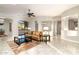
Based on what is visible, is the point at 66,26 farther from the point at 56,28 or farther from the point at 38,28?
the point at 38,28

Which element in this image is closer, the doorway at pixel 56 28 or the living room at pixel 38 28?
the living room at pixel 38 28

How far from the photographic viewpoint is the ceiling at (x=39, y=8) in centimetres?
461

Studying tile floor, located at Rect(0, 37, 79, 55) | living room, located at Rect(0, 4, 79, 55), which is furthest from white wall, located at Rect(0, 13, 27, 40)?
tile floor, located at Rect(0, 37, 79, 55)

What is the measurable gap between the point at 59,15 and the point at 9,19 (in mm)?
1652

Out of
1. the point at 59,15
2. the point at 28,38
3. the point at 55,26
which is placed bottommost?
the point at 28,38

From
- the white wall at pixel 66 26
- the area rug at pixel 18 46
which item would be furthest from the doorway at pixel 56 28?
the area rug at pixel 18 46

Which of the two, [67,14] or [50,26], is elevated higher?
[67,14]

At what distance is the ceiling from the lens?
4605 millimetres

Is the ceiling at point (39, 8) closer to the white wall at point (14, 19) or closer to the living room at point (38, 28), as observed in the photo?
the living room at point (38, 28)

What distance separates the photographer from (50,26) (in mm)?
5055

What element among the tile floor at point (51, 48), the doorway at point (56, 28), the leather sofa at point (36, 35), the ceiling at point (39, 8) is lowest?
the tile floor at point (51, 48)

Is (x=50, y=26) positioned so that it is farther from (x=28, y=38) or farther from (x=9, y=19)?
(x=9, y=19)
